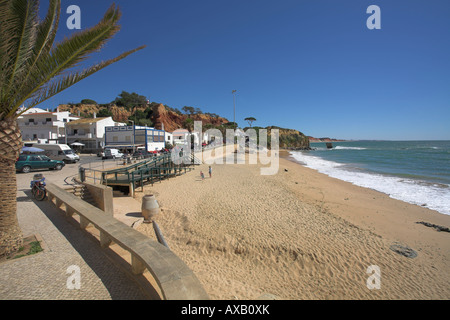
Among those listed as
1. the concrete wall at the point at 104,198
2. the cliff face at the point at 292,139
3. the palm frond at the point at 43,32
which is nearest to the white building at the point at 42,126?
the concrete wall at the point at 104,198

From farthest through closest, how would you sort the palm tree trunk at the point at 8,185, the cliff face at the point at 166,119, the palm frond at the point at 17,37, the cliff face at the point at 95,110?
the cliff face at the point at 95,110
the cliff face at the point at 166,119
the palm tree trunk at the point at 8,185
the palm frond at the point at 17,37

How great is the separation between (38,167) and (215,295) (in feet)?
61.7

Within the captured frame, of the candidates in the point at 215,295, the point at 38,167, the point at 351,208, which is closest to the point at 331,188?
the point at 351,208

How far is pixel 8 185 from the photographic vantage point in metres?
3.88

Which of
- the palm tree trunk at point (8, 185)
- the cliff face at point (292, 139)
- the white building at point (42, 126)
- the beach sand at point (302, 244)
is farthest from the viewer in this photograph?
the cliff face at point (292, 139)

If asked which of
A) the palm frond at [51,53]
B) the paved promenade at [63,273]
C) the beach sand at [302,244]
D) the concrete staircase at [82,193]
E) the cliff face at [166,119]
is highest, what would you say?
the cliff face at [166,119]

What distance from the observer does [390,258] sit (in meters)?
6.52

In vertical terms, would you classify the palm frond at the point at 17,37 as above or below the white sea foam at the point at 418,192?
above

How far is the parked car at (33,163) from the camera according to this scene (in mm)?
15720

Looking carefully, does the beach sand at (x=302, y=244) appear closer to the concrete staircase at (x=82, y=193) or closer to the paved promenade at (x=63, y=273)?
the paved promenade at (x=63, y=273)

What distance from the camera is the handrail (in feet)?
7.98

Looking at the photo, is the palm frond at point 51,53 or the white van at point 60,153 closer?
the palm frond at point 51,53
